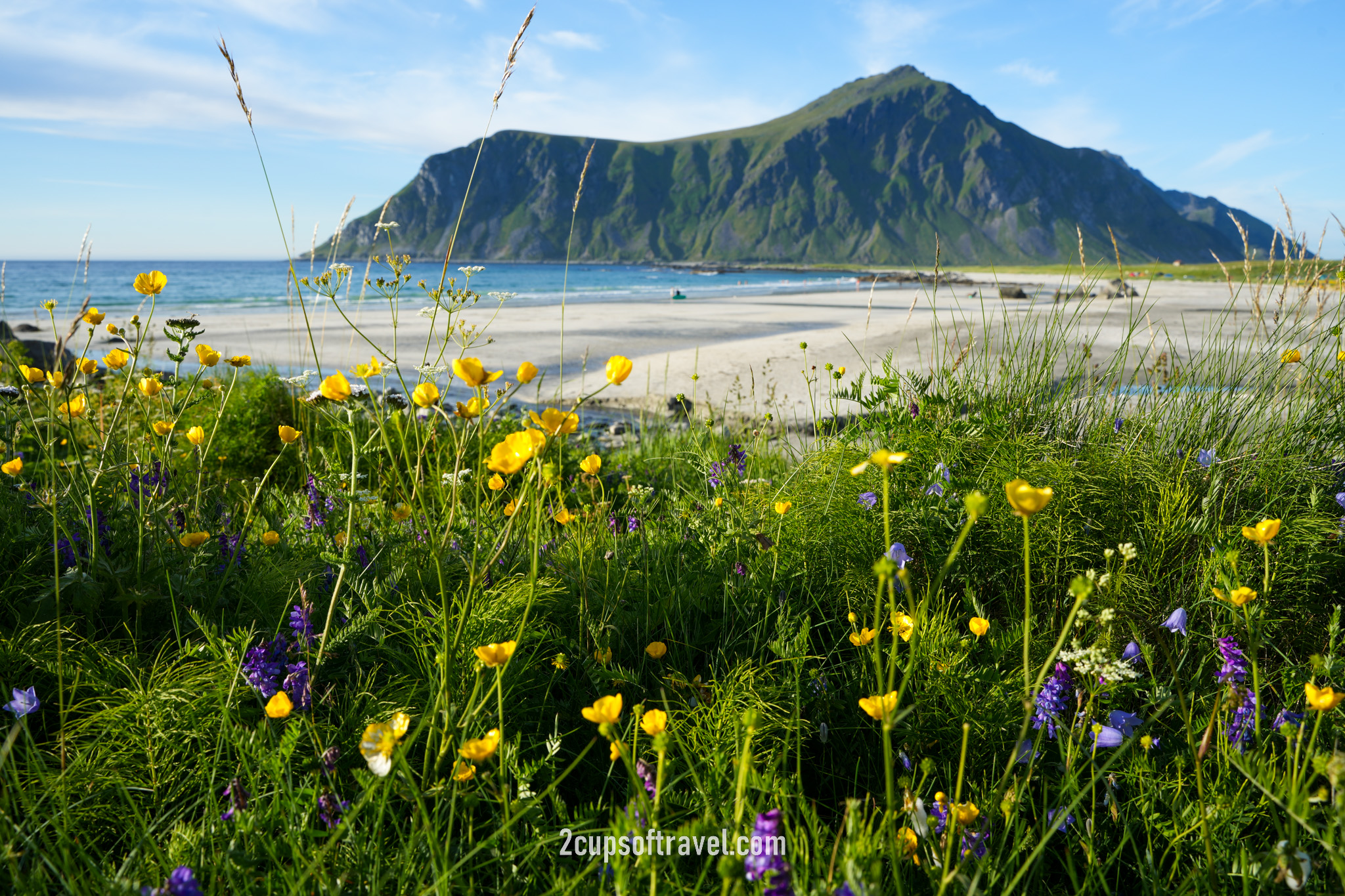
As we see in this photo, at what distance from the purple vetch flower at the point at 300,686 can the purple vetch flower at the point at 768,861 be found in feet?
2.57

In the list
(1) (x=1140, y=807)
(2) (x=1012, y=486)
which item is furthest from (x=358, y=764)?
(1) (x=1140, y=807)

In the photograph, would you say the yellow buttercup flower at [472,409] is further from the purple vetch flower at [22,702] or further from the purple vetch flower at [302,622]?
the purple vetch flower at [22,702]

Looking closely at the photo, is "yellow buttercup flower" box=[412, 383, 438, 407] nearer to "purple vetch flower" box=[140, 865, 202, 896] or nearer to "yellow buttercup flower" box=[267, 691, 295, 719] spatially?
"yellow buttercup flower" box=[267, 691, 295, 719]

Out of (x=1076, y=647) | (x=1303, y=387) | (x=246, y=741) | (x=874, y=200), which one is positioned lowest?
(x=246, y=741)

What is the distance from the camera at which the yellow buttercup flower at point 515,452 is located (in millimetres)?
1050

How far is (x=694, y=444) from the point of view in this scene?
3059mm

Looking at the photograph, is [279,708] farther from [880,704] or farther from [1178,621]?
[1178,621]

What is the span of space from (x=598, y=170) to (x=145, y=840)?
179 metres

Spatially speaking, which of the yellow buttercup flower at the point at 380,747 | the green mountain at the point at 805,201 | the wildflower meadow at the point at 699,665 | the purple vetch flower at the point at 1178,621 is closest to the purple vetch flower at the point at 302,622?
the wildflower meadow at the point at 699,665

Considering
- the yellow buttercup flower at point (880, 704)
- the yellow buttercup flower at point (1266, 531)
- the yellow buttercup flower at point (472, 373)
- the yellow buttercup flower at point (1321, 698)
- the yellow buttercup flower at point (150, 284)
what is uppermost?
the yellow buttercup flower at point (150, 284)

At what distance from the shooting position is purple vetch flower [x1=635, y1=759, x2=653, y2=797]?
943 millimetres

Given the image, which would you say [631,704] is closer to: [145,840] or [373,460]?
[145,840]

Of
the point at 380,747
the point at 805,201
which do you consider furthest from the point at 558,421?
the point at 805,201

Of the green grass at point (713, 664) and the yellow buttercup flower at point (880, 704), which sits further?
the green grass at point (713, 664)
